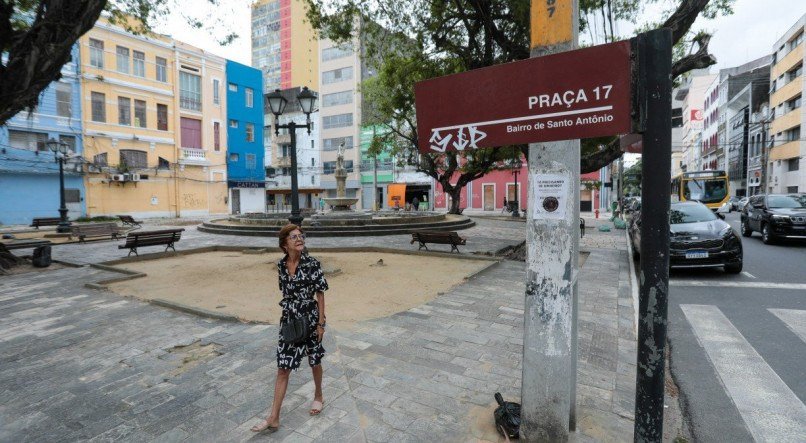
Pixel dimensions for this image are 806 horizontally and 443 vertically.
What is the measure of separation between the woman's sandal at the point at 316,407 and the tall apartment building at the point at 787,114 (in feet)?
144

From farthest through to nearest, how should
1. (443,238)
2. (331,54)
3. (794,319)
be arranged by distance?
1. (331,54)
2. (443,238)
3. (794,319)

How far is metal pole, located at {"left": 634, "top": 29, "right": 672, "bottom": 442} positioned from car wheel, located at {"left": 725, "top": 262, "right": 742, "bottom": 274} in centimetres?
A: 821

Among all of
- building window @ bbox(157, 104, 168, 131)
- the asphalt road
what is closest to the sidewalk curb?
the asphalt road

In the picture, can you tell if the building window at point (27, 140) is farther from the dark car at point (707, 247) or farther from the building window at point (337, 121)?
the dark car at point (707, 247)

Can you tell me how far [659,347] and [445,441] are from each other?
1.64 metres

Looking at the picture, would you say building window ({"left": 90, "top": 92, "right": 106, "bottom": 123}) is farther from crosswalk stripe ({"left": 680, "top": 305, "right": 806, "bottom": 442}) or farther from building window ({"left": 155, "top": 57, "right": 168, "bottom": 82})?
crosswalk stripe ({"left": 680, "top": 305, "right": 806, "bottom": 442})

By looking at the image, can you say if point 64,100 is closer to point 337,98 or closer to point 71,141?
point 71,141

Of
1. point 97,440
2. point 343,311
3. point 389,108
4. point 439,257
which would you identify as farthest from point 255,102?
point 97,440

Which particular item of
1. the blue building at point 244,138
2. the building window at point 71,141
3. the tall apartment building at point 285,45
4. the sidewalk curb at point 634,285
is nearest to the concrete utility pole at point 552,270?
the sidewalk curb at point 634,285

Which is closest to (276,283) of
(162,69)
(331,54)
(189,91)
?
(162,69)

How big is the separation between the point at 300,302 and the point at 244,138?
1471 inches

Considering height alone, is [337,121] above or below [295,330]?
above

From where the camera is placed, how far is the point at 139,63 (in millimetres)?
29000

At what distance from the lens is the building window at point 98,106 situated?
26609mm
